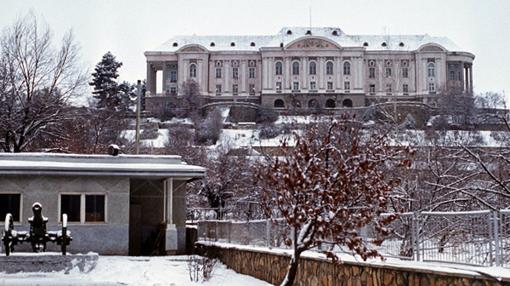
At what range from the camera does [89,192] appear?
22328mm

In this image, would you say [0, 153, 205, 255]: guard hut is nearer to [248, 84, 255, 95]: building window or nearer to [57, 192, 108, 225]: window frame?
[57, 192, 108, 225]: window frame

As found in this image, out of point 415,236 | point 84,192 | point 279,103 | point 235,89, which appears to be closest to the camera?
point 415,236

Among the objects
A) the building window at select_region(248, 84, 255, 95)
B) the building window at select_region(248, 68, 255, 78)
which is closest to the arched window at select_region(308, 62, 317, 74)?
the building window at select_region(248, 68, 255, 78)

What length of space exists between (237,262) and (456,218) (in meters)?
9.43

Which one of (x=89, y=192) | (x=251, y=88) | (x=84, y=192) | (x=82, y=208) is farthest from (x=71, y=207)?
(x=251, y=88)

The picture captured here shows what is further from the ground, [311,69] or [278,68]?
[278,68]

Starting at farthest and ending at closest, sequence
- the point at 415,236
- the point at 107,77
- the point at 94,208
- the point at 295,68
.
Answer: the point at 295,68 < the point at 107,77 < the point at 94,208 < the point at 415,236

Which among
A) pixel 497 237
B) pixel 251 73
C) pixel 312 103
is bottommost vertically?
pixel 497 237

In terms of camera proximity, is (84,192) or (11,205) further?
(84,192)

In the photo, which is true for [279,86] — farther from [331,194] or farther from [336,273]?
[331,194]

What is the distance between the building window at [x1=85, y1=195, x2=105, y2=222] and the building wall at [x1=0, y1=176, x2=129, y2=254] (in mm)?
152

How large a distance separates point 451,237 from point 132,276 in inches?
375

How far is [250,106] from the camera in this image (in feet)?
361

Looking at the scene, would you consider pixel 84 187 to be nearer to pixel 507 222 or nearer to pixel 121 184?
pixel 121 184
